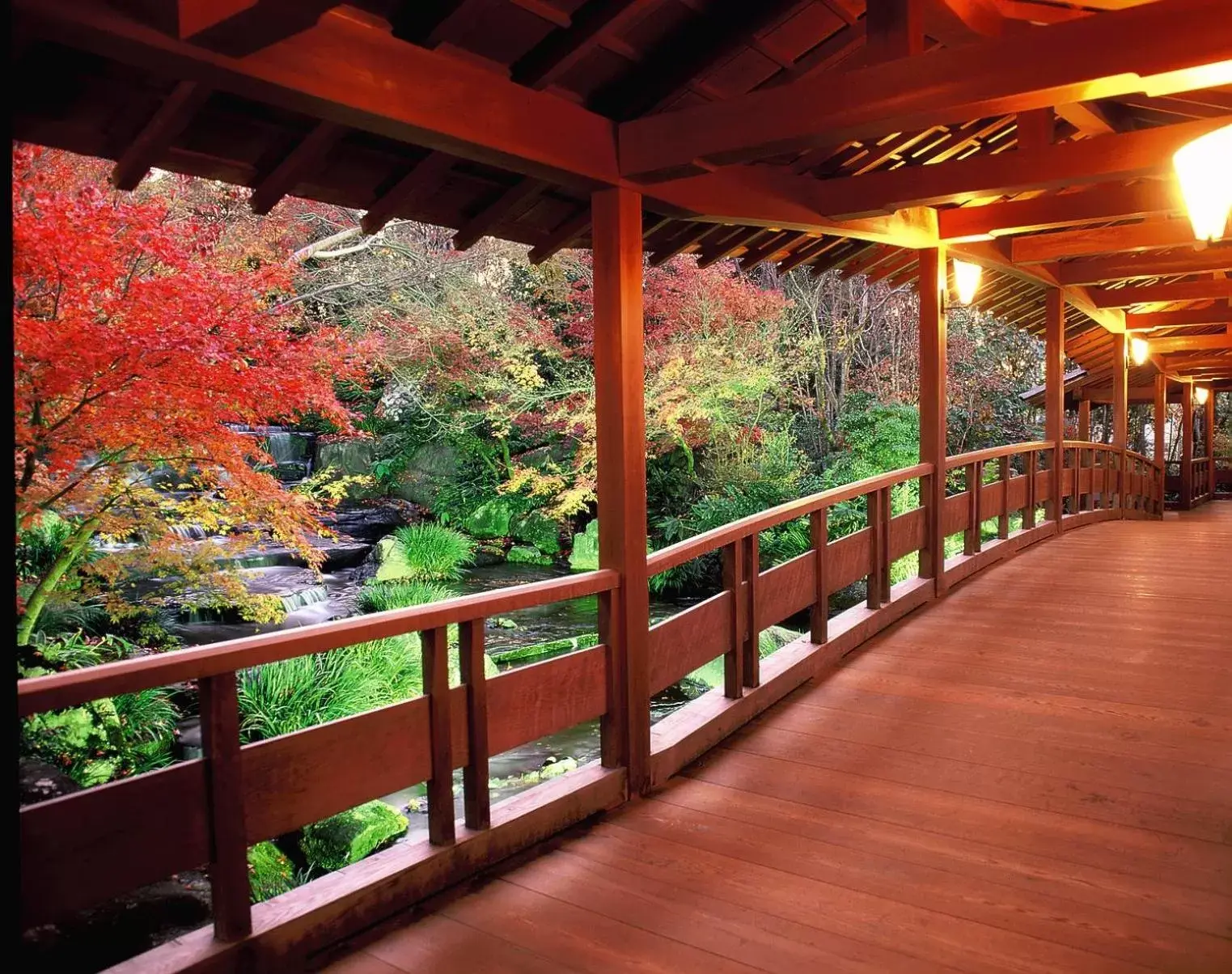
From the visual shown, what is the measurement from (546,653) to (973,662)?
17.0 feet

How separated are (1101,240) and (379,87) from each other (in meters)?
5.88

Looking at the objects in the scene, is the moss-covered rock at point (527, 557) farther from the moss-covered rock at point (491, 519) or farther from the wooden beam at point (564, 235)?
the wooden beam at point (564, 235)

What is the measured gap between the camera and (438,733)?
2637 mm

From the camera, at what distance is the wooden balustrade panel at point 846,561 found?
16.0 ft

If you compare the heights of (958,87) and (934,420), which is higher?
(958,87)

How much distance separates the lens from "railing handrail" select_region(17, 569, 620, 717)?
1.82 metres

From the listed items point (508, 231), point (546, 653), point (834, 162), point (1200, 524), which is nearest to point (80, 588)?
point (546, 653)

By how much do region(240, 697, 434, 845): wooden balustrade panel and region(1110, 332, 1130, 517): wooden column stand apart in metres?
10.7

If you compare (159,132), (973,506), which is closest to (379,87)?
(159,132)

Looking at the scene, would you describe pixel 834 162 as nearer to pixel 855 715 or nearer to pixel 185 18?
pixel 855 715

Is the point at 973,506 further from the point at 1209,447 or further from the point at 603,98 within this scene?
the point at 1209,447

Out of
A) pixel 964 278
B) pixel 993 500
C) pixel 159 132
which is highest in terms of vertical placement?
pixel 964 278

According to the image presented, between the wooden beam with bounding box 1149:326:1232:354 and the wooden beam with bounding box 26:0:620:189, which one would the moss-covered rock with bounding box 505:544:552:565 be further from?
the wooden beam with bounding box 26:0:620:189

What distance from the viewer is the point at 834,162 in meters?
4.65
